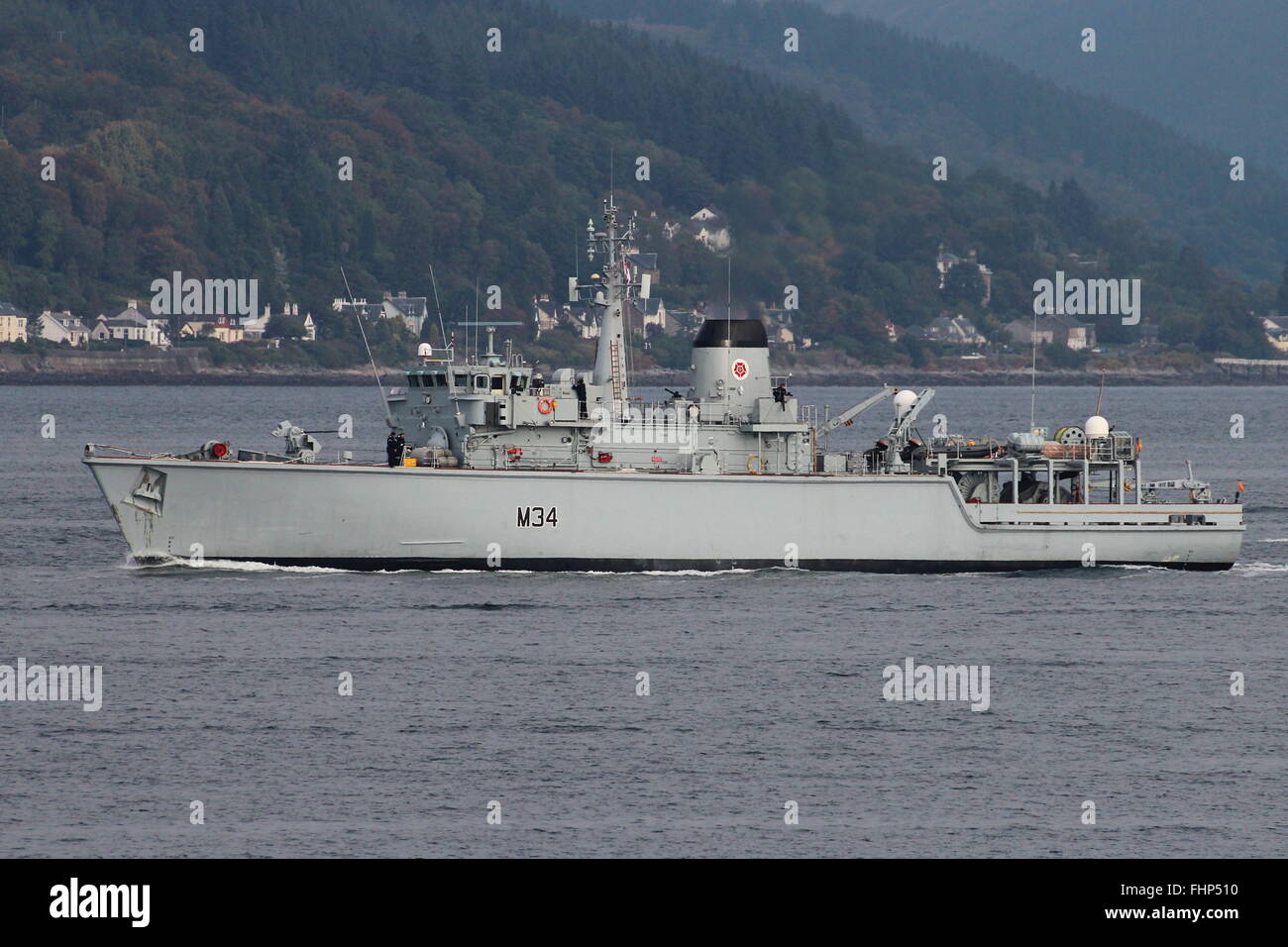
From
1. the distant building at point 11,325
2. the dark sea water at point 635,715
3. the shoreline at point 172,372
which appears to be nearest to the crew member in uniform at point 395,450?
the dark sea water at point 635,715

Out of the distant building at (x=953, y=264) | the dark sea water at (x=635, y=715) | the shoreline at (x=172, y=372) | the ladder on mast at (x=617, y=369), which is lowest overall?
the dark sea water at (x=635, y=715)

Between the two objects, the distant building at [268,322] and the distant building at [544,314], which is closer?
the distant building at [544,314]

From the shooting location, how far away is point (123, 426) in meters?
102

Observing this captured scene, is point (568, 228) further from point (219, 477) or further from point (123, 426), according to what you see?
point (219, 477)

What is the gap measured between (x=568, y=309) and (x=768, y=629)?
135 m

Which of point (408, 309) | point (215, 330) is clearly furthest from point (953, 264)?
point (215, 330)

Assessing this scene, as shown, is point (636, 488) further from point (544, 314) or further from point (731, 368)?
point (544, 314)

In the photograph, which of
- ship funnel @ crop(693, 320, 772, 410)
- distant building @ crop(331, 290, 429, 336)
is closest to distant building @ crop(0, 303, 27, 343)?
distant building @ crop(331, 290, 429, 336)

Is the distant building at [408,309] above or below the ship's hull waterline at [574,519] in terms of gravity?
above

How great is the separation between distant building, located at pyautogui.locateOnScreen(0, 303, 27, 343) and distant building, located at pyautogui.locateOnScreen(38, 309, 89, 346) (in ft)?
6.62

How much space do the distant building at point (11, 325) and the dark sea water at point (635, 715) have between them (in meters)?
132

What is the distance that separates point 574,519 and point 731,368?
6.18m

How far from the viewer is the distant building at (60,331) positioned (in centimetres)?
17800

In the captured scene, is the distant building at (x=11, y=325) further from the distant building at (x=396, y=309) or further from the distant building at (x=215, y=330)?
the distant building at (x=396, y=309)
